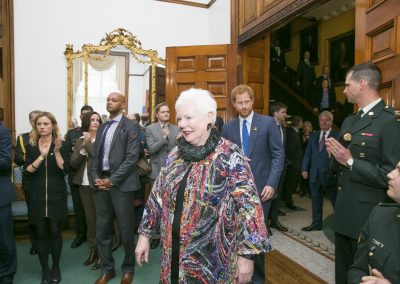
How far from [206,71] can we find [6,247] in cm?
326

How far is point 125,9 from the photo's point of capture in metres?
5.82

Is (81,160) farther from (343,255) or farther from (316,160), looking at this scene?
(316,160)

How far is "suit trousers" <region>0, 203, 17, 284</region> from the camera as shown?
108 inches

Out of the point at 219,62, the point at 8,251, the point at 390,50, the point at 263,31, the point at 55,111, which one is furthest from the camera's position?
the point at 55,111

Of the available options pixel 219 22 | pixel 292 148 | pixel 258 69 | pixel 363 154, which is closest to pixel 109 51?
pixel 219 22

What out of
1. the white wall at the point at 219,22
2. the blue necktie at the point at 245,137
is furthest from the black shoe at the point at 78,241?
the white wall at the point at 219,22

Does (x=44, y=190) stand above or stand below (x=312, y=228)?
above

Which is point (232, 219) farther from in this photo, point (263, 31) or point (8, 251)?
point (263, 31)

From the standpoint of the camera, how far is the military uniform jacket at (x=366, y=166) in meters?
1.88

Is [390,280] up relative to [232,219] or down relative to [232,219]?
down

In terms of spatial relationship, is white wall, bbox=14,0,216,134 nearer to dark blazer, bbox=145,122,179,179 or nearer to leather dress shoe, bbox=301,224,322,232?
dark blazer, bbox=145,122,179,179

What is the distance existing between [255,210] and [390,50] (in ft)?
4.72

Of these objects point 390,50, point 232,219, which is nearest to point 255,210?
point 232,219

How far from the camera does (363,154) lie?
2.02 meters
